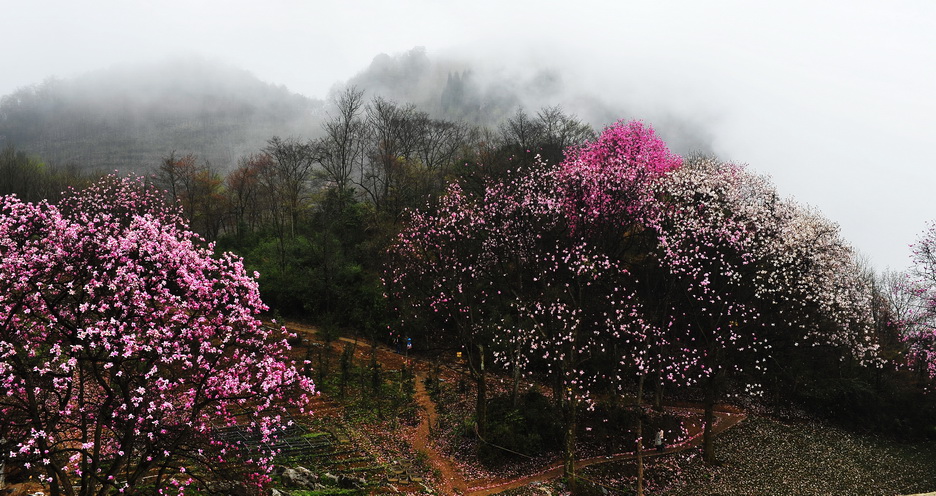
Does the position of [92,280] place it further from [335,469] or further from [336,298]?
[336,298]

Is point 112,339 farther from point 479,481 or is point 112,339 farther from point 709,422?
point 709,422

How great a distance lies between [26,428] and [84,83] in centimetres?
18157

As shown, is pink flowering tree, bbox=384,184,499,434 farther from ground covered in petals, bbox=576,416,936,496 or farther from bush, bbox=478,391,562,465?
ground covered in petals, bbox=576,416,936,496

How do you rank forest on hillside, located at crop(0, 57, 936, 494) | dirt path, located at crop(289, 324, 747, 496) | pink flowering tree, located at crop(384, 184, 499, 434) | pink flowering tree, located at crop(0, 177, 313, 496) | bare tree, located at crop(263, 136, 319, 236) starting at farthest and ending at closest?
1. bare tree, located at crop(263, 136, 319, 236)
2. pink flowering tree, located at crop(384, 184, 499, 434)
3. dirt path, located at crop(289, 324, 747, 496)
4. forest on hillside, located at crop(0, 57, 936, 494)
5. pink flowering tree, located at crop(0, 177, 313, 496)

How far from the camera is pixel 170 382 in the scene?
33.7 ft

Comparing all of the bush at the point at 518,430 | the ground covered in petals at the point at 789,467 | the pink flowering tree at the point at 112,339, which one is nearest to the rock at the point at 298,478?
the pink flowering tree at the point at 112,339

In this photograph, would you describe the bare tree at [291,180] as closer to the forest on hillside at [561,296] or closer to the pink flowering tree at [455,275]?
the forest on hillside at [561,296]

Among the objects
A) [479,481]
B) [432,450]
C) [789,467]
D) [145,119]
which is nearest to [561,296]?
[479,481]

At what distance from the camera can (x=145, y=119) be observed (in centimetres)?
12719

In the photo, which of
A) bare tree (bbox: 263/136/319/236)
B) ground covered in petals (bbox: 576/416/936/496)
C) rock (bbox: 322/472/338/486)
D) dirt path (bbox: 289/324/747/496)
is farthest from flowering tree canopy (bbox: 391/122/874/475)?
bare tree (bbox: 263/136/319/236)

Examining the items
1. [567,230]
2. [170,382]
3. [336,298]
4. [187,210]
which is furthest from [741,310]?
[187,210]

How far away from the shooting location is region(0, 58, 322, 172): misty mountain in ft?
358

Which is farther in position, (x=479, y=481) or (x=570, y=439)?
(x=479, y=481)

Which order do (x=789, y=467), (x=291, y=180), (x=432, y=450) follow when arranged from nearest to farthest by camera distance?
1. (x=789, y=467)
2. (x=432, y=450)
3. (x=291, y=180)
